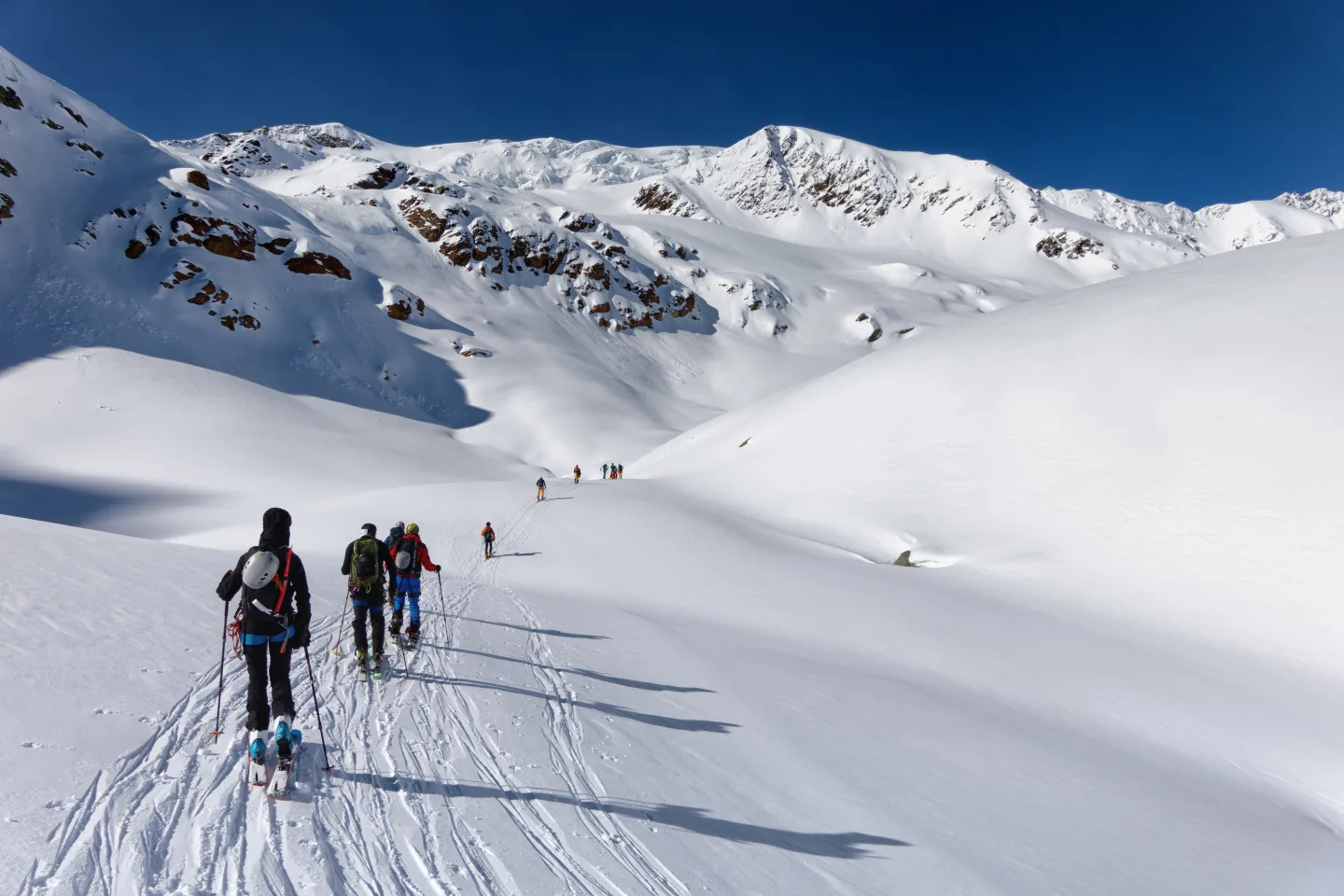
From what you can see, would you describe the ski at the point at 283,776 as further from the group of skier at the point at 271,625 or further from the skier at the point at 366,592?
Answer: the skier at the point at 366,592

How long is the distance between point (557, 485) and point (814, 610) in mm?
16801

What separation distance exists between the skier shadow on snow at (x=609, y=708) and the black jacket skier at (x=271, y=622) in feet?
9.47

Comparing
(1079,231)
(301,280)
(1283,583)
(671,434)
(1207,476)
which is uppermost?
(1079,231)

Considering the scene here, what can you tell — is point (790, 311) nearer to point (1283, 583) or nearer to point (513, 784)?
point (1283, 583)

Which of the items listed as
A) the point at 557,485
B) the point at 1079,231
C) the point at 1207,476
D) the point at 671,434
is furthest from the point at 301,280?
the point at 1079,231

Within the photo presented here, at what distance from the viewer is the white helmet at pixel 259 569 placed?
191 inches

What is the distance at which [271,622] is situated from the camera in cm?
501

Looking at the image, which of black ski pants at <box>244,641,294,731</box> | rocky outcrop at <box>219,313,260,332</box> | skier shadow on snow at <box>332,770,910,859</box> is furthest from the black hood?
rocky outcrop at <box>219,313,260,332</box>

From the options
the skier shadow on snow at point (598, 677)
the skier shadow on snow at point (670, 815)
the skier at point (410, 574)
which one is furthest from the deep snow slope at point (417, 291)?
the skier shadow on snow at point (670, 815)

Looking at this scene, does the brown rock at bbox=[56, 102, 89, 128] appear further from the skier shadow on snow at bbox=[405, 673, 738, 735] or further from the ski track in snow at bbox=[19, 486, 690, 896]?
the ski track in snow at bbox=[19, 486, 690, 896]

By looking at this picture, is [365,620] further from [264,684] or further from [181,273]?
[181,273]

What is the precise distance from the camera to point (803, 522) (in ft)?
82.9

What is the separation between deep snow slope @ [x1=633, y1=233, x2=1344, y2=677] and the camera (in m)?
17.5

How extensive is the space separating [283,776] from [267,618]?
1.15 metres
